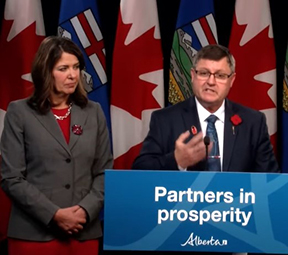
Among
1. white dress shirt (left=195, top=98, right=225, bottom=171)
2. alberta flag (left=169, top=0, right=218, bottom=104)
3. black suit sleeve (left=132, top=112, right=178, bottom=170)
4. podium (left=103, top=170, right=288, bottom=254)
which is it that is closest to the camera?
podium (left=103, top=170, right=288, bottom=254)

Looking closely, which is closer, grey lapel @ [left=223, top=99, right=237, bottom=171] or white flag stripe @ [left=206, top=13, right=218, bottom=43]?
grey lapel @ [left=223, top=99, right=237, bottom=171]

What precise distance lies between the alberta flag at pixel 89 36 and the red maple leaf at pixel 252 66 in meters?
0.89

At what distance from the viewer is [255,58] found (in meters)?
4.02

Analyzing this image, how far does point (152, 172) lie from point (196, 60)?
2.65ft

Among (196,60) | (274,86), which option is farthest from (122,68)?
(196,60)

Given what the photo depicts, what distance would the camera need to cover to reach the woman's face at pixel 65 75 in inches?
94.0

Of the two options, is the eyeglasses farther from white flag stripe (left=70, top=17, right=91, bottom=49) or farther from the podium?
white flag stripe (left=70, top=17, right=91, bottom=49)

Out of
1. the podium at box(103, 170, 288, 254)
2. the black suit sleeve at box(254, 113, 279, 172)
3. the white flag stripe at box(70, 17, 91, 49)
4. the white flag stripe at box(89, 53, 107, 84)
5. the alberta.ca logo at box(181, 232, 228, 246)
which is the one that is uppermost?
the white flag stripe at box(70, 17, 91, 49)


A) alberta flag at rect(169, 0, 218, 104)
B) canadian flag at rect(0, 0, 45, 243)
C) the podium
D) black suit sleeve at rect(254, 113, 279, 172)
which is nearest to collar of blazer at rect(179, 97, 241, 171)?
black suit sleeve at rect(254, 113, 279, 172)

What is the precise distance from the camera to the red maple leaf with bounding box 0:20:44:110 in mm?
3928

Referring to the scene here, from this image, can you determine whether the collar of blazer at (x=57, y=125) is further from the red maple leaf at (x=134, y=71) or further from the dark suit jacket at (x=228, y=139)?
the red maple leaf at (x=134, y=71)

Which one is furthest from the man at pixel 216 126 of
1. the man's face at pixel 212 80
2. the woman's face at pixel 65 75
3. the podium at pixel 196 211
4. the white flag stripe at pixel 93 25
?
the white flag stripe at pixel 93 25

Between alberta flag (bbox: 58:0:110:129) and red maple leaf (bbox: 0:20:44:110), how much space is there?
27cm

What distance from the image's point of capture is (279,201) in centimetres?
176
